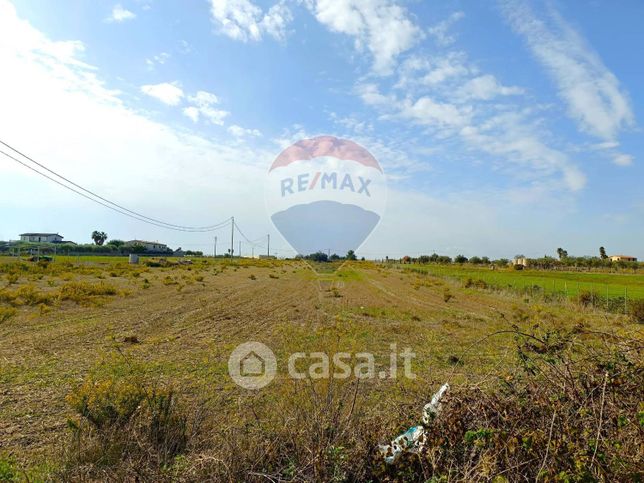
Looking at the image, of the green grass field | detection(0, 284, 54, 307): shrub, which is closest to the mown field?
detection(0, 284, 54, 307): shrub

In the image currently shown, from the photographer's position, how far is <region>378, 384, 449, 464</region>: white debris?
2996mm

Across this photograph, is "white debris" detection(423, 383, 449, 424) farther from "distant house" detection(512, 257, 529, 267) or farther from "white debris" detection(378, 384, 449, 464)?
"distant house" detection(512, 257, 529, 267)

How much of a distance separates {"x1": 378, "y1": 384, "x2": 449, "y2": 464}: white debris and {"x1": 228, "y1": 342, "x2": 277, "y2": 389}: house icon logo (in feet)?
12.8

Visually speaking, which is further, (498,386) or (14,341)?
(14,341)

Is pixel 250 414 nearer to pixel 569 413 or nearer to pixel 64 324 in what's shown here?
pixel 569 413

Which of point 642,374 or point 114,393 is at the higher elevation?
point 642,374

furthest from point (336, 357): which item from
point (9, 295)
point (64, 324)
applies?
point (9, 295)

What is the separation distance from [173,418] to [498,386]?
292cm

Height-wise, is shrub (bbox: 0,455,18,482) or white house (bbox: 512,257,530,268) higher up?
white house (bbox: 512,257,530,268)

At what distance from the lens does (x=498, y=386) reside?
3.52 m

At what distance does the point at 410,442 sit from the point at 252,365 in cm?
580

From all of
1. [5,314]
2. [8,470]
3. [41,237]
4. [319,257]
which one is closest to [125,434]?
[8,470]

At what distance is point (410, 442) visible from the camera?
119 inches

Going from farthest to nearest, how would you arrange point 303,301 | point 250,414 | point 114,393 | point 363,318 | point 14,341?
→ point 303,301, point 363,318, point 14,341, point 250,414, point 114,393
